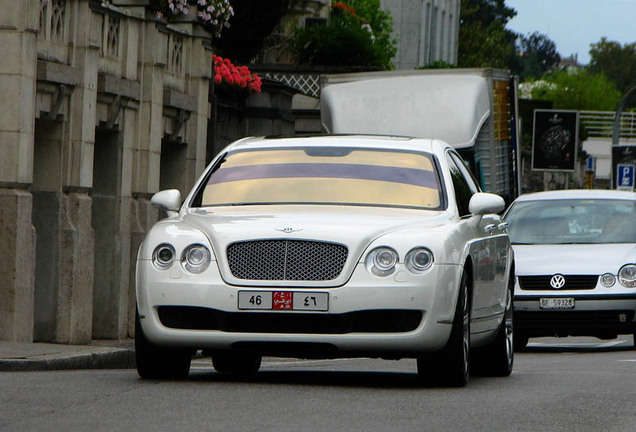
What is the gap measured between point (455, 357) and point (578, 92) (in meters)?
124

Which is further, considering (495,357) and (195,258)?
(495,357)

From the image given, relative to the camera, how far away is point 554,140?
4741 centimetres

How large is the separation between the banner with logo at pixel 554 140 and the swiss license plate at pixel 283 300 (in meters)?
36.4

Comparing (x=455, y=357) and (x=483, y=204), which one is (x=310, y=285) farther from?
(x=483, y=204)

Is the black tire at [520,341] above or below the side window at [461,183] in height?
below

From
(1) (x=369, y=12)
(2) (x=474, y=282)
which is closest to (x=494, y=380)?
(2) (x=474, y=282)

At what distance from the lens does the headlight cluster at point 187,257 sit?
34.5ft

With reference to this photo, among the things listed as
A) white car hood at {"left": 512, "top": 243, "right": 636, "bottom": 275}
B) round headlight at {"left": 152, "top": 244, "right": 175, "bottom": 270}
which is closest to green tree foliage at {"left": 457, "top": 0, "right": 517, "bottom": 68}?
white car hood at {"left": 512, "top": 243, "right": 636, "bottom": 275}

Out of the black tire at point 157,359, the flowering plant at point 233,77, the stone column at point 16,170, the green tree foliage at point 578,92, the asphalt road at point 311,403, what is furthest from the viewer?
the green tree foliage at point 578,92

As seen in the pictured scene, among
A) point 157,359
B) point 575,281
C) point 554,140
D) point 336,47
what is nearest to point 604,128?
point 554,140

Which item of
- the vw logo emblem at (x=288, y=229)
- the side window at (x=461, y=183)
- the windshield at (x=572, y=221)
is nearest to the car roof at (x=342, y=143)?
the side window at (x=461, y=183)

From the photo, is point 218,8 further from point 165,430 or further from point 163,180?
point 165,430

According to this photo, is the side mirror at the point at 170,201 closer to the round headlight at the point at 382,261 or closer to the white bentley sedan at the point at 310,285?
the white bentley sedan at the point at 310,285

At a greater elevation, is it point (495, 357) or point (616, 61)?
point (616, 61)
